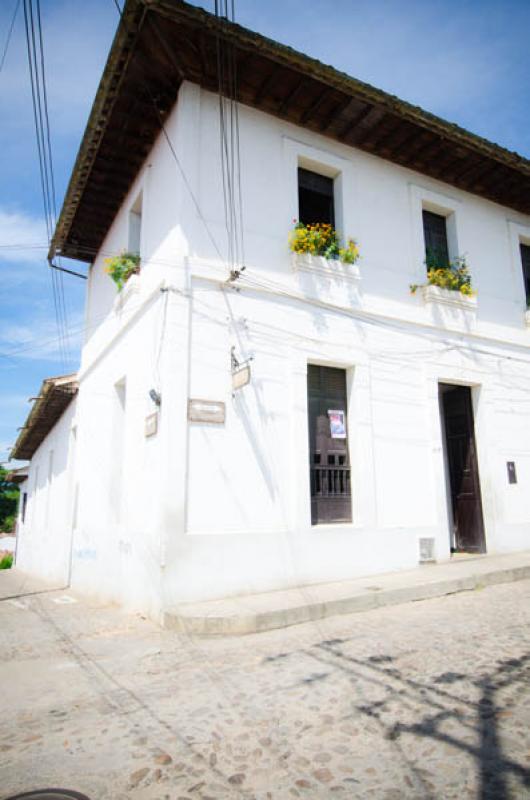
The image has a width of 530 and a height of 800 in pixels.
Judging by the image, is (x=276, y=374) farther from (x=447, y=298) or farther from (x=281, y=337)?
(x=447, y=298)

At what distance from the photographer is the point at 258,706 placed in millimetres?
3410

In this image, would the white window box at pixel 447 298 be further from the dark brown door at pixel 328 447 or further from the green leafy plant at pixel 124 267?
the green leafy plant at pixel 124 267

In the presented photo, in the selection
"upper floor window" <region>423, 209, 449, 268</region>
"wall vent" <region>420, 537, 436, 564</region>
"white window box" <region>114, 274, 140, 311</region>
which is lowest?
"wall vent" <region>420, 537, 436, 564</region>

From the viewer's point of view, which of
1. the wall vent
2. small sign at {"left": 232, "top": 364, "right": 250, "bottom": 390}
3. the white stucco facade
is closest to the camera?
small sign at {"left": 232, "top": 364, "right": 250, "bottom": 390}

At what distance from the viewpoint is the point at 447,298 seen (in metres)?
9.20

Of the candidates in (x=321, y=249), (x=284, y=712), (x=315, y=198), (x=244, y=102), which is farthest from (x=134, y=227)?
(x=284, y=712)

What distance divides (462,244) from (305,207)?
10.9 feet

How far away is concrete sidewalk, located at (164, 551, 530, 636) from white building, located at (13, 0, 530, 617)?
0.34m

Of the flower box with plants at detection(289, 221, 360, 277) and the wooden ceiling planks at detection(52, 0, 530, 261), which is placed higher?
the wooden ceiling planks at detection(52, 0, 530, 261)

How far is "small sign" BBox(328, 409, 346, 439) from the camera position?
308 inches

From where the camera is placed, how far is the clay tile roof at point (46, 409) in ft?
39.4

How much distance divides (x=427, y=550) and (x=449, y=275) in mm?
4826

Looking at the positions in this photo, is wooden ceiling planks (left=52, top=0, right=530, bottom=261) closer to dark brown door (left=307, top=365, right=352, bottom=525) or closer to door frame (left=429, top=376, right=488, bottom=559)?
door frame (left=429, top=376, right=488, bottom=559)

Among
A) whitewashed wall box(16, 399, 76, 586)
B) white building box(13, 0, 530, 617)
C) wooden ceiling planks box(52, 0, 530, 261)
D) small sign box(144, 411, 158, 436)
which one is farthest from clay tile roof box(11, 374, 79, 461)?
small sign box(144, 411, 158, 436)
